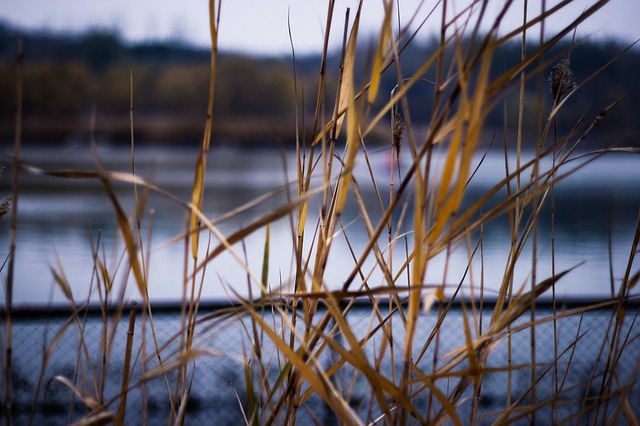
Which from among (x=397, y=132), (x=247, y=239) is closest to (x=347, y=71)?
(x=397, y=132)

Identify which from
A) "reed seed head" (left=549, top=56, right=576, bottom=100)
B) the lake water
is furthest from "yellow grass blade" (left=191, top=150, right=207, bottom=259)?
"reed seed head" (left=549, top=56, right=576, bottom=100)

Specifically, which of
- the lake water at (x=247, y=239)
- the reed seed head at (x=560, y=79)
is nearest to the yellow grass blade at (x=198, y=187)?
the lake water at (x=247, y=239)

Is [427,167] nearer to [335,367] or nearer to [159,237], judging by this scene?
[335,367]

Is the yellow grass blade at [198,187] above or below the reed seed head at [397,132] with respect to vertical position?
below

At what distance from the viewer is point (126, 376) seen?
0.20 meters

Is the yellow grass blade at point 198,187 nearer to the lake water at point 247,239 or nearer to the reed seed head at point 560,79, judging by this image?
the lake water at point 247,239

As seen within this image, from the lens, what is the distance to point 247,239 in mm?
4285

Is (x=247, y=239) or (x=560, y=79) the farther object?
(x=247, y=239)

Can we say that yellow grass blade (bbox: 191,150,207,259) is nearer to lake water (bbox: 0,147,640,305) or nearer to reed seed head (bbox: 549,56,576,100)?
lake water (bbox: 0,147,640,305)

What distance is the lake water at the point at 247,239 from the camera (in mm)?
3404

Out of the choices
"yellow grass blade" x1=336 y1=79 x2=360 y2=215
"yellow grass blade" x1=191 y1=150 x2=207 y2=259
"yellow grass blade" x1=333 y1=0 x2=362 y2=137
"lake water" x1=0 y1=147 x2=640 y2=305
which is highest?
"yellow grass blade" x1=333 y1=0 x2=362 y2=137

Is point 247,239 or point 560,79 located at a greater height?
point 560,79

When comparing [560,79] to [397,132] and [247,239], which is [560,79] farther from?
[247,239]

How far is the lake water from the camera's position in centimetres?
340
